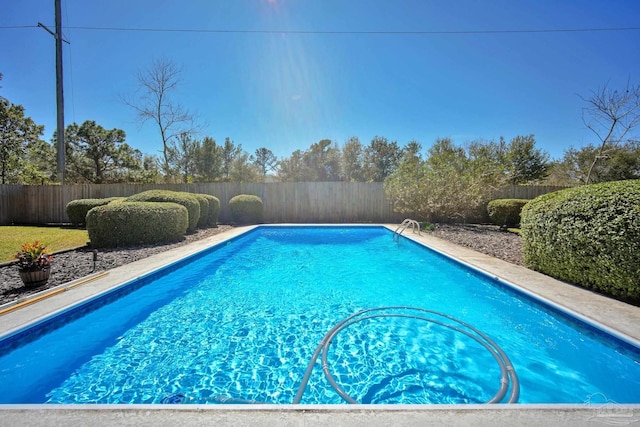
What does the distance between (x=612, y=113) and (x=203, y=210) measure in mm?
16175

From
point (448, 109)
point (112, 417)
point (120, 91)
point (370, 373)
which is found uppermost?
point (120, 91)

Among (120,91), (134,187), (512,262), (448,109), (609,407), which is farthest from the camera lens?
(120,91)

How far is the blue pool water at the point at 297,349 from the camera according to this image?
1.87 meters

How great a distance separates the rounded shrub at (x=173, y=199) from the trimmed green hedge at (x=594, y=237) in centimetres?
809

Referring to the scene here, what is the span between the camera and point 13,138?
14.7 metres

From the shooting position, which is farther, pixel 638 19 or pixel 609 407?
pixel 638 19

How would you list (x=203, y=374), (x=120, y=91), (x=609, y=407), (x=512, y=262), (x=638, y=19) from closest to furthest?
(x=609, y=407) → (x=203, y=374) → (x=512, y=262) → (x=638, y=19) → (x=120, y=91)

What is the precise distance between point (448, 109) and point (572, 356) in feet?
41.5

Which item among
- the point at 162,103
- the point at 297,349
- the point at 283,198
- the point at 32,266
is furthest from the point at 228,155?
the point at 297,349

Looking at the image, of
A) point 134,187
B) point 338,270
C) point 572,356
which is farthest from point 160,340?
point 134,187

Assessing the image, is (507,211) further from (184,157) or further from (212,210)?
(184,157)

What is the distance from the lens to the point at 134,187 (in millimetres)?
11555

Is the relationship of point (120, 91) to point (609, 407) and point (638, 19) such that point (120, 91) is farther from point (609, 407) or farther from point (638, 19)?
point (638, 19)

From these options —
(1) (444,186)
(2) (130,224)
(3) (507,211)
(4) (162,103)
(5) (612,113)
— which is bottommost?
(2) (130,224)
